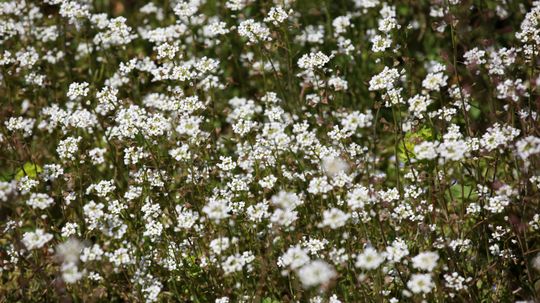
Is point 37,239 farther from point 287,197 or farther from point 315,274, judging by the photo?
point 315,274

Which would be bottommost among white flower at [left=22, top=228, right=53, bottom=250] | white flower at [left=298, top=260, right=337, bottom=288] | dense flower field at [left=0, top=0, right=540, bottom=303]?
white flower at [left=298, top=260, right=337, bottom=288]

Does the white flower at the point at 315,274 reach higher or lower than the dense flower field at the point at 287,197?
lower

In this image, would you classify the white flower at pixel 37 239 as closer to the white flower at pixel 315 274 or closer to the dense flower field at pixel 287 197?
the dense flower field at pixel 287 197

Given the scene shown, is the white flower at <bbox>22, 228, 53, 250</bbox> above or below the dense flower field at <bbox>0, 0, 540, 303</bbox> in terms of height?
below

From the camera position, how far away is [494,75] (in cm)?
449

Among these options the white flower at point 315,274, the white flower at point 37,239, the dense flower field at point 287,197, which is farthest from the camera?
the dense flower field at point 287,197

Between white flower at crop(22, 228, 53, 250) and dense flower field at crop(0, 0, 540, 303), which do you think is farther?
dense flower field at crop(0, 0, 540, 303)

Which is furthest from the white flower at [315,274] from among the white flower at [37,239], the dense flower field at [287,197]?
the white flower at [37,239]

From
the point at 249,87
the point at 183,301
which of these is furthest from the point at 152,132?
the point at 249,87

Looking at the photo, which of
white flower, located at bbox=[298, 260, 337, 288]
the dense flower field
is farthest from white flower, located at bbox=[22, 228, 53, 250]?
white flower, located at bbox=[298, 260, 337, 288]

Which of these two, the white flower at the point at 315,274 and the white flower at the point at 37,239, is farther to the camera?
the white flower at the point at 37,239

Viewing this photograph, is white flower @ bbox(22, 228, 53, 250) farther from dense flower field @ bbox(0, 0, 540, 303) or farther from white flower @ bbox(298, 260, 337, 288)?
white flower @ bbox(298, 260, 337, 288)

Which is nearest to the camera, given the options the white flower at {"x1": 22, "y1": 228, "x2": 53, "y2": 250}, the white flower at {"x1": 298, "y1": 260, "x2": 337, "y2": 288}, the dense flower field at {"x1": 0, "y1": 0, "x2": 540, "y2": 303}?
the white flower at {"x1": 298, "y1": 260, "x2": 337, "y2": 288}

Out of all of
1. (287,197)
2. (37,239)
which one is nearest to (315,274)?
(287,197)
